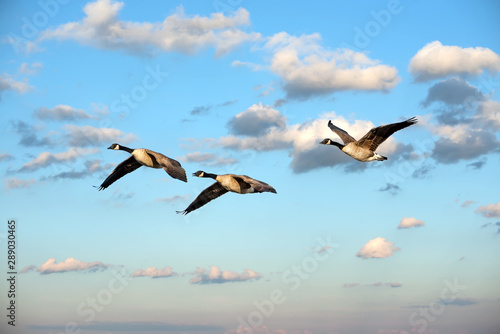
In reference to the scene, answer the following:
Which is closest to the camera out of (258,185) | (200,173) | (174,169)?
(258,185)

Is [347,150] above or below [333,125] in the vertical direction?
below

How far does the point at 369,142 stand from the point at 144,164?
9.48 meters

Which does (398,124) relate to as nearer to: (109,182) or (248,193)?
(248,193)

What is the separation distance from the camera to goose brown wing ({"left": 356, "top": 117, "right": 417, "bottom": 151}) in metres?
22.9

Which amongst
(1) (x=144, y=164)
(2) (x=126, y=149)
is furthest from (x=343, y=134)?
(2) (x=126, y=149)

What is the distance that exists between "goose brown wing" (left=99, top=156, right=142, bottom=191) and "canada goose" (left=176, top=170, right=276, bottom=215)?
3.13 meters

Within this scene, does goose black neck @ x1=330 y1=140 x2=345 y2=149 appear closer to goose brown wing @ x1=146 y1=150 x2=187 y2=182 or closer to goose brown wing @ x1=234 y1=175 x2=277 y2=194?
goose brown wing @ x1=234 y1=175 x2=277 y2=194

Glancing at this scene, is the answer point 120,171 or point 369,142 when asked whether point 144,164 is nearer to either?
point 120,171

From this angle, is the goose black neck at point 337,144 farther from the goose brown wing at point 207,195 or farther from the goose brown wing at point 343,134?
the goose brown wing at point 207,195

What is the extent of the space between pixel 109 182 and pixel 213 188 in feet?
16.9

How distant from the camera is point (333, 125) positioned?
1179 inches

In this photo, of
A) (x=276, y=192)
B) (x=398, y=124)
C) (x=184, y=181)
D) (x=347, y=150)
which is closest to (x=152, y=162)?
(x=184, y=181)

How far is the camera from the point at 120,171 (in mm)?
27938

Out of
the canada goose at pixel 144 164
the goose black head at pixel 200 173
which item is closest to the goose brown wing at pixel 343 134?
the goose black head at pixel 200 173
